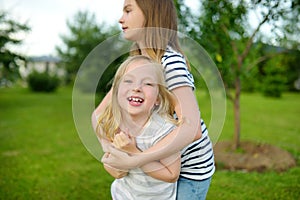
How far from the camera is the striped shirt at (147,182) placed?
143 cm

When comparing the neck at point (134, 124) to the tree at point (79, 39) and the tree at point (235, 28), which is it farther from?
the tree at point (79, 39)

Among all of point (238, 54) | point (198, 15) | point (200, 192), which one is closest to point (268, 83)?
point (238, 54)

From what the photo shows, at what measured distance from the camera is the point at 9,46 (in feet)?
43.9

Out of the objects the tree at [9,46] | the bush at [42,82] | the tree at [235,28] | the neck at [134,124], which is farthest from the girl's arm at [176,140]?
the bush at [42,82]

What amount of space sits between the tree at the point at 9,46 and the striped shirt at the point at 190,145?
12.4 m

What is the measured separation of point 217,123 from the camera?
1.66m

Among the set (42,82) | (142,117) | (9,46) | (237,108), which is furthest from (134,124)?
(42,82)

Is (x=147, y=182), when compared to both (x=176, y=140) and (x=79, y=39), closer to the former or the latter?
(x=176, y=140)

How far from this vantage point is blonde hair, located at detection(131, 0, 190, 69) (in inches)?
60.0

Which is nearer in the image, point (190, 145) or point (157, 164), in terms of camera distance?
point (157, 164)

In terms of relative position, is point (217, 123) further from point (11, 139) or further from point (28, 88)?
point (28, 88)

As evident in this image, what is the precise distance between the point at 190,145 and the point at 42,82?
21.3 m

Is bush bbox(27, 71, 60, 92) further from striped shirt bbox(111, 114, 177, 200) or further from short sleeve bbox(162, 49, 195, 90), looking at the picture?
short sleeve bbox(162, 49, 195, 90)

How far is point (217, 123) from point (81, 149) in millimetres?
5373
